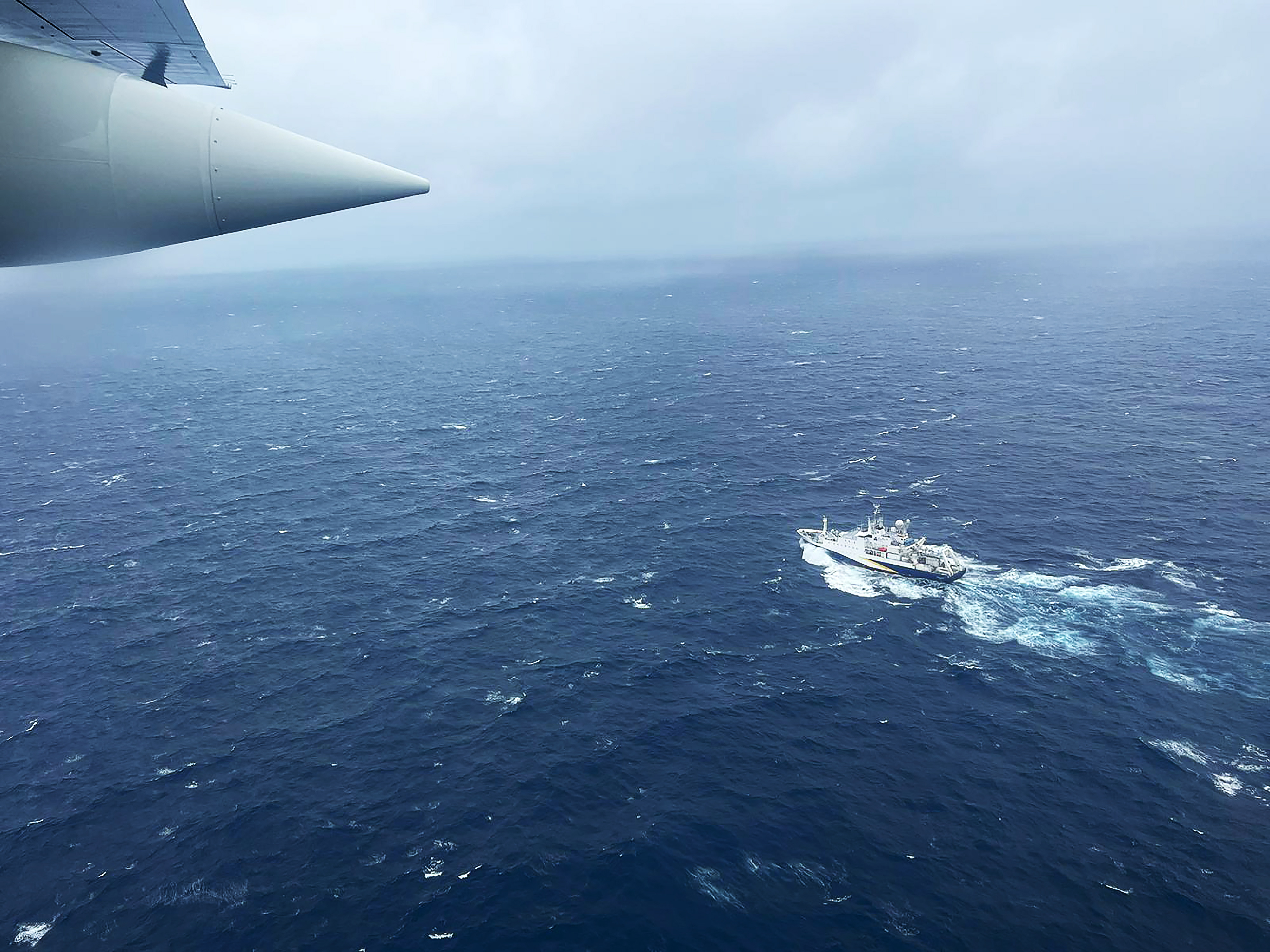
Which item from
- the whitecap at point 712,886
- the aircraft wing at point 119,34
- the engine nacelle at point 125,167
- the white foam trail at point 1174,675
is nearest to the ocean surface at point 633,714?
the whitecap at point 712,886

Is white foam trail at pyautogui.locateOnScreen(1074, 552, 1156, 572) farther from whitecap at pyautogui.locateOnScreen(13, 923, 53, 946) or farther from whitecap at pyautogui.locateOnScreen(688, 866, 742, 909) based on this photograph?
whitecap at pyautogui.locateOnScreen(13, 923, 53, 946)

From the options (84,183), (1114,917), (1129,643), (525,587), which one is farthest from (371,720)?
(1129,643)

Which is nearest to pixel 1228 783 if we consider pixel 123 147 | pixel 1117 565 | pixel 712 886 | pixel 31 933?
pixel 1117 565

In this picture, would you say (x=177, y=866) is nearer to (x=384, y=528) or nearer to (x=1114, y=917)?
(x=384, y=528)

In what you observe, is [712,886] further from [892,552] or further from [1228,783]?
[892,552]

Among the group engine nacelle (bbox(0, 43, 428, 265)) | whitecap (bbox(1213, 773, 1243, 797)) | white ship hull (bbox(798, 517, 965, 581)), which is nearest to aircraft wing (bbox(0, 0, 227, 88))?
engine nacelle (bbox(0, 43, 428, 265))

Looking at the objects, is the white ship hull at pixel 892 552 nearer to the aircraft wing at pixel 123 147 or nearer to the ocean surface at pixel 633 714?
the ocean surface at pixel 633 714
